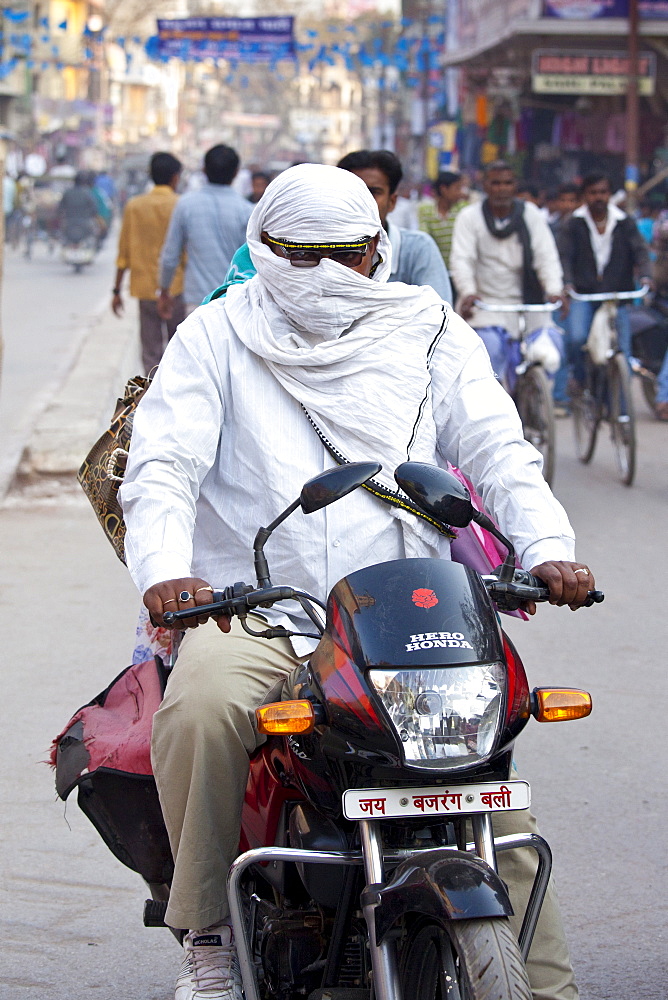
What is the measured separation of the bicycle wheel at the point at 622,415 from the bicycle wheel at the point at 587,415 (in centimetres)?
20

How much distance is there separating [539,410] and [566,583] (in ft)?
18.5

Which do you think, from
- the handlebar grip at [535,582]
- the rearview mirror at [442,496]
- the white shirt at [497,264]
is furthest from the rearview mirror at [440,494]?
the white shirt at [497,264]

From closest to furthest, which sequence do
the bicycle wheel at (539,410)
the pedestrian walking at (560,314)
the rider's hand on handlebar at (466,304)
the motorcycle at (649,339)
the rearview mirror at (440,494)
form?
the rearview mirror at (440,494)
the bicycle wheel at (539,410)
the rider's hand on handlebar at (466,304)
the pedestrian walking at (560,314)
the motorcycle at (649,339)

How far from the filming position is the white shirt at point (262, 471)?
228 centimetres

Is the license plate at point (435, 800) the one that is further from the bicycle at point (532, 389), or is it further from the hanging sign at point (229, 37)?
the hanging sign at point (229, 37)

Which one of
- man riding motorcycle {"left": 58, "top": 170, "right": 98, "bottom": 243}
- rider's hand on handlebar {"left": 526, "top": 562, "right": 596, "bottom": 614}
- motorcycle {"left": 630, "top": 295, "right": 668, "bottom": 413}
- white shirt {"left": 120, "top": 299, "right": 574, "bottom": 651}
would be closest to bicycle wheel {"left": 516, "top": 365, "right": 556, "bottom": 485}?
motorcycle {"left": 630, "top": 295, "right": 668, "bottom": 413}

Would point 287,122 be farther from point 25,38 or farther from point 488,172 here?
point 488,172

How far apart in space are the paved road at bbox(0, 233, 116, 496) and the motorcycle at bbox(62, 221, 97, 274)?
283mm

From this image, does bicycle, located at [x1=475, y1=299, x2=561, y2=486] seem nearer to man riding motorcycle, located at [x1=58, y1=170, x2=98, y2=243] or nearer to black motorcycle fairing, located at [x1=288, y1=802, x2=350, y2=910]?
black motorcycle fairing, located at [x1=288, y1=802, x2=350, y2=910]

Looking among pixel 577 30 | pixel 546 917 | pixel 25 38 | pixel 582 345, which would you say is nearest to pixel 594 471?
pixel 582 345

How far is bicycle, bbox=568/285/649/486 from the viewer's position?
788cm

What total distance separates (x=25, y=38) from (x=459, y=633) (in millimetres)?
39996

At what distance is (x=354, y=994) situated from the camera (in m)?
1.99

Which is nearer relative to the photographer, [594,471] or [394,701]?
[394,701]
